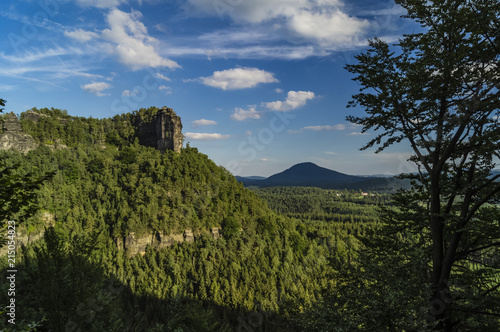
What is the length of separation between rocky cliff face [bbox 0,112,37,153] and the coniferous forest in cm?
210

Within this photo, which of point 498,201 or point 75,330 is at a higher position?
point 498,201

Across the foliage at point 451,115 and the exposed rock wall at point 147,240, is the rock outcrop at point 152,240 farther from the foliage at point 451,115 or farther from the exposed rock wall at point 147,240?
the foliage at point 451,115

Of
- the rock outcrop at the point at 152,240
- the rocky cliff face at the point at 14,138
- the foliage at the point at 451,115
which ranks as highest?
the rocky cliff face at the point at 14,138

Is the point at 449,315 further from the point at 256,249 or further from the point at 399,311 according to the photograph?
the point at 256,249

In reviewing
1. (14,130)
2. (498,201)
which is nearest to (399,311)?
(498,201)

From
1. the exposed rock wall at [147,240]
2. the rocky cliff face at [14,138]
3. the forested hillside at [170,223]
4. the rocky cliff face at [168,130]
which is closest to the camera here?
the forested hillside at [170,223]

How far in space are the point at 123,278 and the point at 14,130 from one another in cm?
4556

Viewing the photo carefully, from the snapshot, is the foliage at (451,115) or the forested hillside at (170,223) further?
the forested hillside at (170,223)

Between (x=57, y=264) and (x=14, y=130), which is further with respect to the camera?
(x=14, y=130)

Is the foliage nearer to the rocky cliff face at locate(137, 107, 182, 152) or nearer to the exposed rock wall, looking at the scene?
the exposed rock wall

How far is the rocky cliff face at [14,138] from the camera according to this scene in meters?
57.7

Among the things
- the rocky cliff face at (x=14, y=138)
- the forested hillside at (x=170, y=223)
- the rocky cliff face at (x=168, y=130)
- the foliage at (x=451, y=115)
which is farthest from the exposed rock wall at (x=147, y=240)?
the foliage at (x=451, y=115)

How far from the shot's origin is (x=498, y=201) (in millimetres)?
7371

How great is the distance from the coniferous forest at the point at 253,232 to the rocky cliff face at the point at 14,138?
2.10 metres
